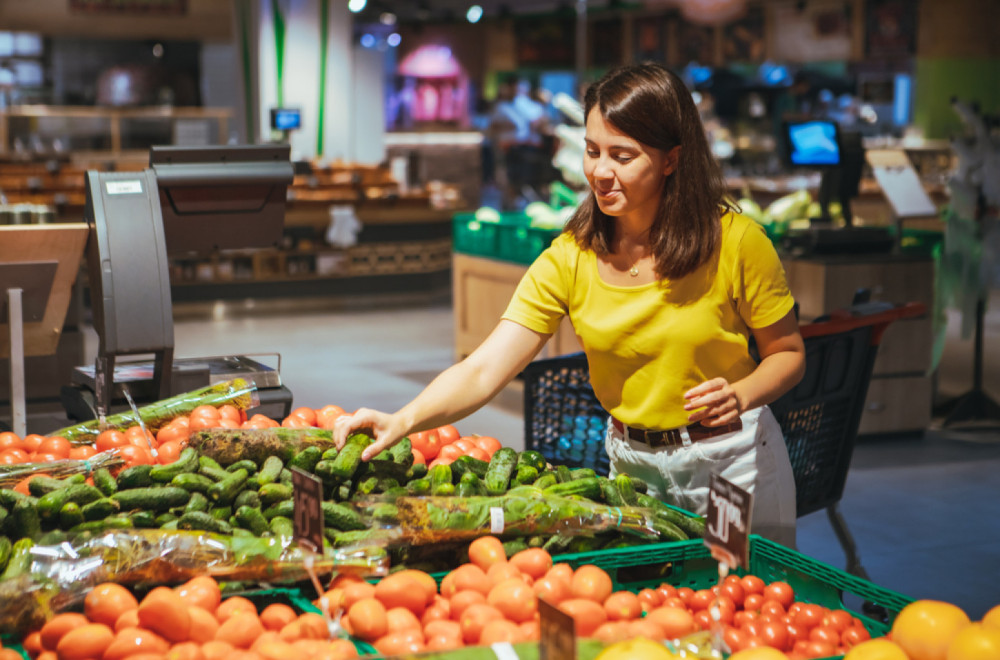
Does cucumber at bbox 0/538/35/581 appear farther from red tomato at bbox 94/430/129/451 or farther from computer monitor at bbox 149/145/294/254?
computer monitor at bbox 149/145/294/254

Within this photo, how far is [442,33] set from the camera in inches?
790

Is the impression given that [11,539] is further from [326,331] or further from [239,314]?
[239,314]

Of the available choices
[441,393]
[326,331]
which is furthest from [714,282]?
[326,331]

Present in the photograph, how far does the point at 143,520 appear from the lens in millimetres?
1803

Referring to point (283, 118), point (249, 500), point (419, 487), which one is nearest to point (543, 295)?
point (419, 487)

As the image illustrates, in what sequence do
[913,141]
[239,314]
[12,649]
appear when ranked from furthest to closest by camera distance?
[913,141]
[239,314]
[12,649]

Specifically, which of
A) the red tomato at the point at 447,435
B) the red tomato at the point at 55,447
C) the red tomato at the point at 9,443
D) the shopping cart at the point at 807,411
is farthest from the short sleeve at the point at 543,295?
the red tomato at the point at 9,443

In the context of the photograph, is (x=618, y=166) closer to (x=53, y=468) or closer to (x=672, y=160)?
(x=672, y=160)

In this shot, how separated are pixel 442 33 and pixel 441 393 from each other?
18.9 metres

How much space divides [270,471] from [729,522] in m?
0.85

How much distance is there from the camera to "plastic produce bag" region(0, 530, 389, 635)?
164cm

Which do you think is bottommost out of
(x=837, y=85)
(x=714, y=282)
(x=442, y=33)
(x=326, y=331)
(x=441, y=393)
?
(x=326, y=331)

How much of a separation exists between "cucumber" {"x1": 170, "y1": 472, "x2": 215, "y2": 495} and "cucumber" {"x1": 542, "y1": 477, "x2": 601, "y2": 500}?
0.59 m

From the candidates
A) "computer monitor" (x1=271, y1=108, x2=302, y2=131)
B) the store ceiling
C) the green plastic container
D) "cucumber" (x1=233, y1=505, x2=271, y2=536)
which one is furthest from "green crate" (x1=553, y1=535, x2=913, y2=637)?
the store ceiling
